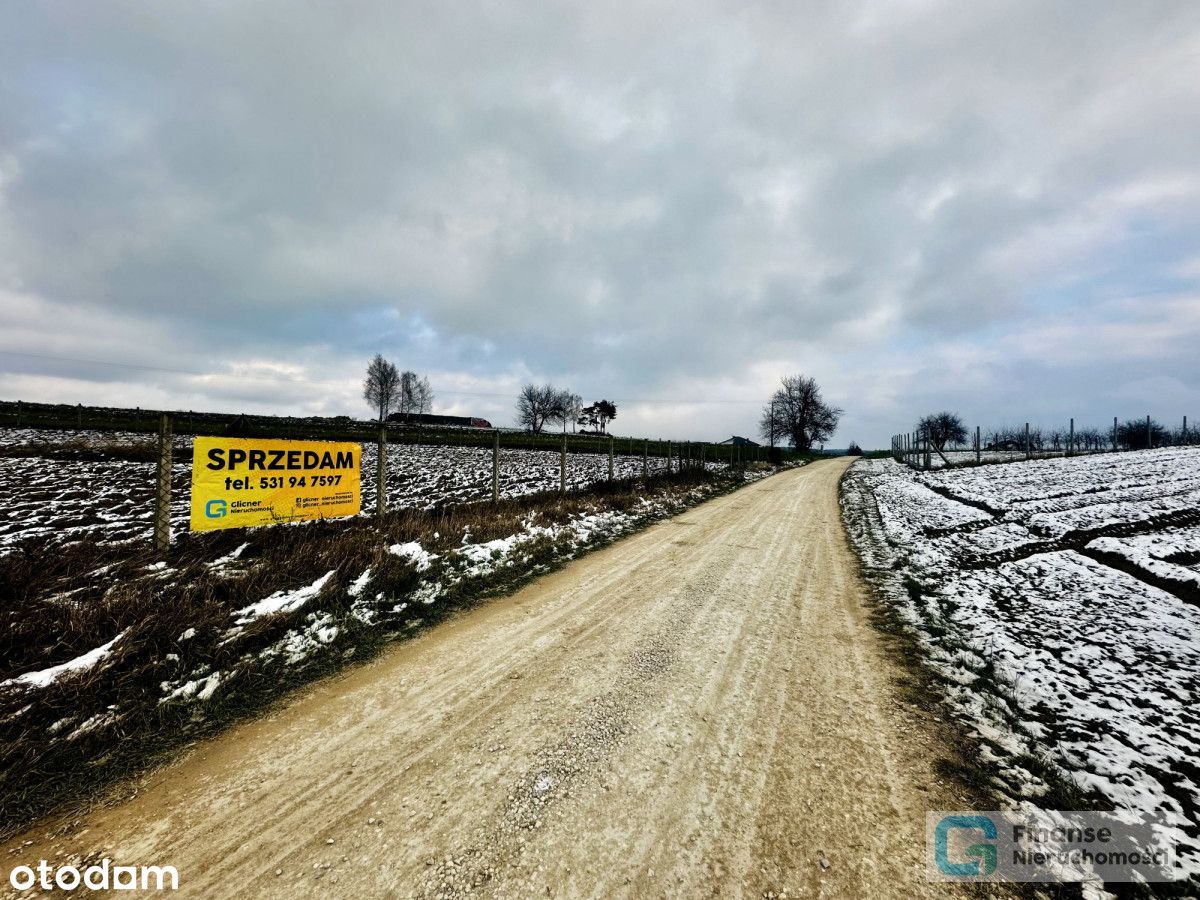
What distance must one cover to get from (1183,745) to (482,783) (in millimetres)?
4600

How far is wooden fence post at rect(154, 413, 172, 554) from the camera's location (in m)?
5.72

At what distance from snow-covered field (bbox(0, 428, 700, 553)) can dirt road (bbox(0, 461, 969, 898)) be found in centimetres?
635

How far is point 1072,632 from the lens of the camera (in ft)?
15.3

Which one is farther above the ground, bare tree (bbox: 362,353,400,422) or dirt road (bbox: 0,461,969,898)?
bare tree (bbox: 362,353,400,422)

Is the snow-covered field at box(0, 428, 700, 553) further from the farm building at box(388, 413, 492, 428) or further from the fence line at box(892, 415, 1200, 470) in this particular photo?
the farm building at box(388, 413, 492, 428)

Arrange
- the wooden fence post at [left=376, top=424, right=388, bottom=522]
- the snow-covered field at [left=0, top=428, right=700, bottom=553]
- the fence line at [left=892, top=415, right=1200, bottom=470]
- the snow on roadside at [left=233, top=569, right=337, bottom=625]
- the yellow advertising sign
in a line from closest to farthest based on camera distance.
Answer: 1. the snow on roadside at [left=233, top=569, right=337, bottom=625]
2. the yellow advertising sign
3. the snow-covered field at [left=0, top=428, right=700, bottom=553]
4. the wooden fence post at [left=376, top=424, right=388, bottom=522]
5. the fence line at [left=892, top=415, right=1200, bottom=470]

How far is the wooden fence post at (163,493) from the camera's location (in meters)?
5.72

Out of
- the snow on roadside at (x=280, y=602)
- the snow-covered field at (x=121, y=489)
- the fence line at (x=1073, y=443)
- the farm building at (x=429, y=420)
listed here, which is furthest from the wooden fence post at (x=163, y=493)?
the farm building at (x=429, y=420)

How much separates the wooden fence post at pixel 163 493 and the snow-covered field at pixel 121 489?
5.06 ft

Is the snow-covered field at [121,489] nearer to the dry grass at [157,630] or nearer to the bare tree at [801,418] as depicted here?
the dry grass at [157,630]

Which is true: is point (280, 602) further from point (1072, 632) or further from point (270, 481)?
point (1072, 632)

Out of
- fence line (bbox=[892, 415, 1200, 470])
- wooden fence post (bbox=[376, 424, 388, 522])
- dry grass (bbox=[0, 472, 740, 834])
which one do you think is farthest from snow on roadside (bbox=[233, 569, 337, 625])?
fence line (bbox=[892, 415, 1200, 470])

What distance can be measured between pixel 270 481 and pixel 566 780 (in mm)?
6564

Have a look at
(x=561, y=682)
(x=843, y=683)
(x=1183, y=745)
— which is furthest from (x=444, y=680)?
(x=1183, y=745)
